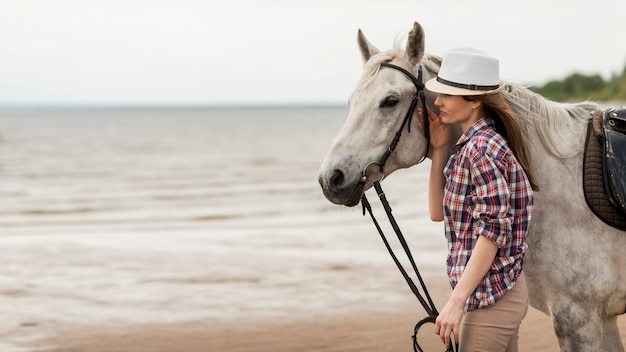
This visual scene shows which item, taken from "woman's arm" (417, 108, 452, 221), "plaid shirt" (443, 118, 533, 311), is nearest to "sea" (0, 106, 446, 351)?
"woman's arm" (417, 108, 452, 221)

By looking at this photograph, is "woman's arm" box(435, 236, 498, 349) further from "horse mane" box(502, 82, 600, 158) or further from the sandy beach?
the sandy beach

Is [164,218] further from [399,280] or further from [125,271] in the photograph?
[399,280]

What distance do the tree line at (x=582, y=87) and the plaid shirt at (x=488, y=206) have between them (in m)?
61.6

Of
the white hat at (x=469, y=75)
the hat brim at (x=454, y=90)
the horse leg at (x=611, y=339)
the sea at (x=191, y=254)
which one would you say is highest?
the white hat at (x=469, y=75)

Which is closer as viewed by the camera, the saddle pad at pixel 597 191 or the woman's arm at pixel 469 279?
the woman's arm at pixel 469 279

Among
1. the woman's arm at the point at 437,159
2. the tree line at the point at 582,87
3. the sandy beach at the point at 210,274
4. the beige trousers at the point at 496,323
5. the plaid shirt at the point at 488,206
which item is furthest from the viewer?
the tree line at the point at 582,87

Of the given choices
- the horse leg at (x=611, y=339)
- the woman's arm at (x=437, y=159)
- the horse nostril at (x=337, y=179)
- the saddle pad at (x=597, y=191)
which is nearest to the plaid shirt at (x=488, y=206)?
the woman's arm at (x=437, y=159)

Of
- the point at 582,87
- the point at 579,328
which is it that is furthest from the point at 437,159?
the point at 582,87

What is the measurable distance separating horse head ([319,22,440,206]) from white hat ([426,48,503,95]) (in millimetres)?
338

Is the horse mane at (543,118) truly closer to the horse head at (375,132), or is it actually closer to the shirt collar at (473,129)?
the horse head at (375,132)

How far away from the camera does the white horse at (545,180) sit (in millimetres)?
2883

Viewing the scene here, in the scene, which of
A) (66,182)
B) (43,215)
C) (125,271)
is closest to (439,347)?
(125,271)

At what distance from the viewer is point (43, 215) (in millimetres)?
12539

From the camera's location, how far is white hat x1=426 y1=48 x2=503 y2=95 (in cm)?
252
